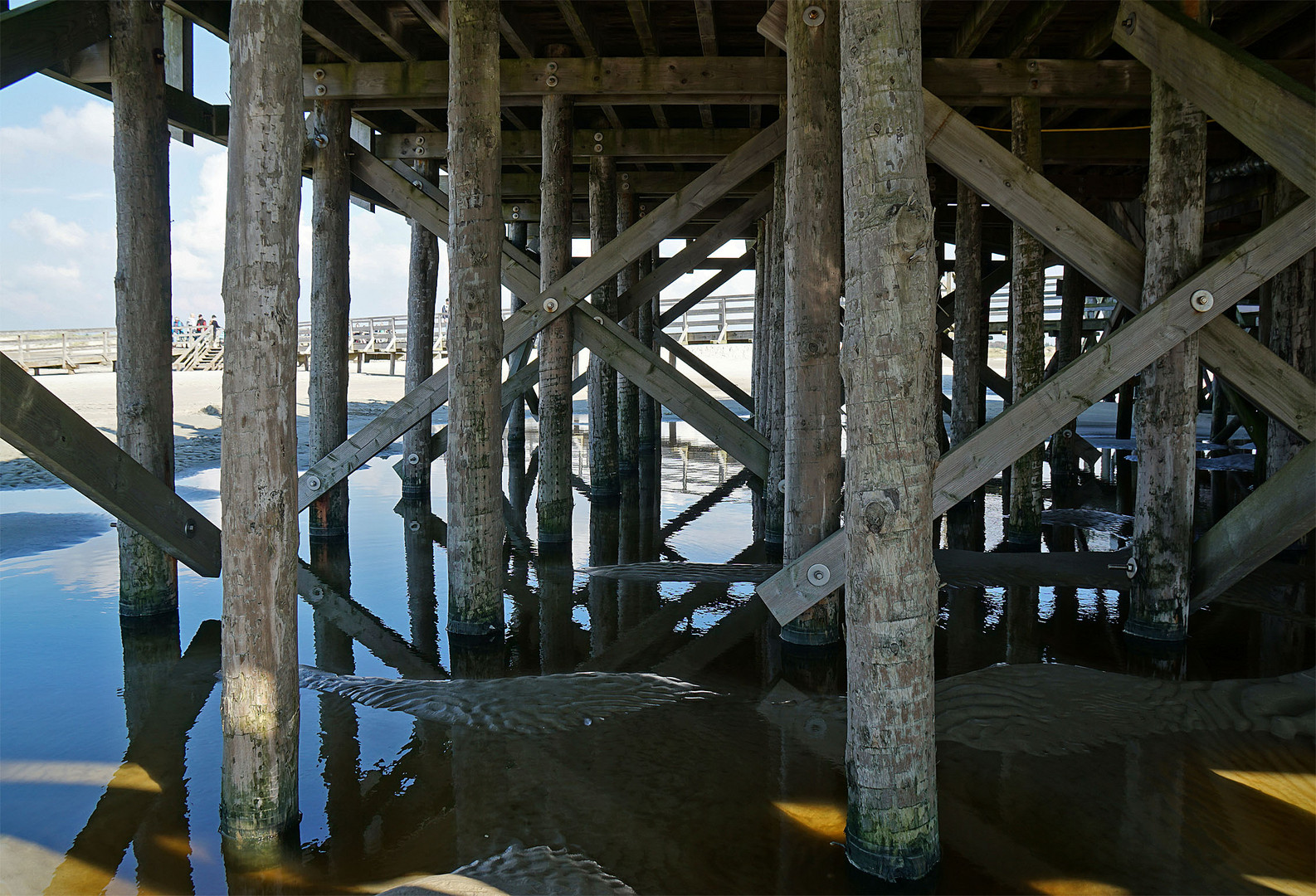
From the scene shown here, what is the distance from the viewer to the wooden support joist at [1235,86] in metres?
4.14

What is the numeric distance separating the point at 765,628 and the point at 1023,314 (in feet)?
11.4

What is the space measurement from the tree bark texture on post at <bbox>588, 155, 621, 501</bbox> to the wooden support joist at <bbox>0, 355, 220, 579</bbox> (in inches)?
206

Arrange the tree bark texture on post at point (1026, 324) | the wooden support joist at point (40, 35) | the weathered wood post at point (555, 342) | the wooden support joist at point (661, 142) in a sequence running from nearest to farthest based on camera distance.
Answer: the wooden support joist at point (40, 35)
the tree bark texture on post at point (1026, 324)
the weathered wood post at point (555, 342)
the wooden support joist at point (661, 142)

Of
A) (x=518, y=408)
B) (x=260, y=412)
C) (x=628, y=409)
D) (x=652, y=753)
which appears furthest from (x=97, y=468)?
(x=518, y=408)

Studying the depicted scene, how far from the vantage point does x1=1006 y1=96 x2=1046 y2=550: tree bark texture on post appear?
6.45m

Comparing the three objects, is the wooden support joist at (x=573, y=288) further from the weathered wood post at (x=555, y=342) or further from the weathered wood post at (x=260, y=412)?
the weathered wood post at (x=260, y=412)

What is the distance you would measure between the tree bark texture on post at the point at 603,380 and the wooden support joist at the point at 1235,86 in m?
5.65

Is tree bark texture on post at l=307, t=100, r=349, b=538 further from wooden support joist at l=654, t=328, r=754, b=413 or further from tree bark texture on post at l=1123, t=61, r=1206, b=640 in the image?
wooden support joist at l=654, t=328, r=754, b=413

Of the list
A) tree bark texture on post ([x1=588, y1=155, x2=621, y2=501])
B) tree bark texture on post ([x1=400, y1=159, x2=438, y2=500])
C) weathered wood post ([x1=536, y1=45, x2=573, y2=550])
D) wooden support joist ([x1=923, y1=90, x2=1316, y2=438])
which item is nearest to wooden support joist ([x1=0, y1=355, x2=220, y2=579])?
weathered wood post ([x1=536, y1=45, x2=573, y2=550])

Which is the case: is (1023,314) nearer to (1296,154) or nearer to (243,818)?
(1296,154)

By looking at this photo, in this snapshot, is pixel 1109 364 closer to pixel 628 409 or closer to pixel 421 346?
pixel 421 346

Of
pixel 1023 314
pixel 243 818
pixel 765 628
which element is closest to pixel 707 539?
pixel 765 628

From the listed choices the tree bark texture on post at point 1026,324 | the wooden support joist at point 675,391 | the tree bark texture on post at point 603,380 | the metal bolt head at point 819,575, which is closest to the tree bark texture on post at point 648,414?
the tree bark texture on post at point 603,380

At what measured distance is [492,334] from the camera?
494 cm
